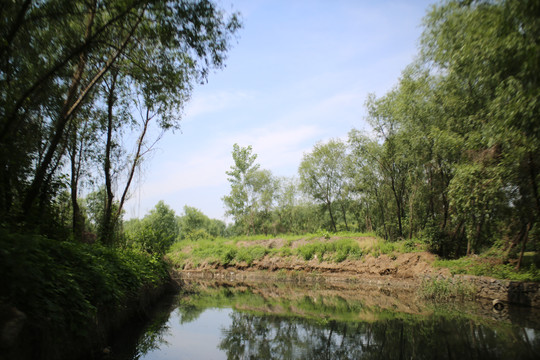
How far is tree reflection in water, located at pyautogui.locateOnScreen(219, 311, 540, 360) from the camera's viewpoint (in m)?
5.75

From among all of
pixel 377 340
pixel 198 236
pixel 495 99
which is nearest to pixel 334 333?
pixel 377 340

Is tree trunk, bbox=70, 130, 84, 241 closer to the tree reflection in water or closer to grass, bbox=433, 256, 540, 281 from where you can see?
the tree reflection in water

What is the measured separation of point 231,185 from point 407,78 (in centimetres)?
3173

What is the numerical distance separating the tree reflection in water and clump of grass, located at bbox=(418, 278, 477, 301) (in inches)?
152

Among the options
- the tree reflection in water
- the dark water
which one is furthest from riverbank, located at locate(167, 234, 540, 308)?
the tree reflection in water

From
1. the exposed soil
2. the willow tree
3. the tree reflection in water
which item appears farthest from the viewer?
the exposed soil

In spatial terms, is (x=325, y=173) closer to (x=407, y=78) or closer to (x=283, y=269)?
(x=283, y=269)

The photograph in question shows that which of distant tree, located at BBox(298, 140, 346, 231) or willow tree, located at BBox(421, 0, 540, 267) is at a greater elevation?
distant tree, located at BBox(298, 140, 346, 231)

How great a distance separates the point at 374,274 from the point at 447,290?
7.27 meters

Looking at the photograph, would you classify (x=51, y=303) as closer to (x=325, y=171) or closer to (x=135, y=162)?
(x=135, y=162)

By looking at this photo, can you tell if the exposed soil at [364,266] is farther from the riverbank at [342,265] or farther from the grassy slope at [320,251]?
the grassy slope at [320,251]

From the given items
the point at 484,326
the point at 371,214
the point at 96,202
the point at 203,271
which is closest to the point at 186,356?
the point at 484,326

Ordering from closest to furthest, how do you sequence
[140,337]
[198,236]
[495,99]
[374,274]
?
1. [140,337]
2. [495,99]
3. [374,274]
4. [198,236]

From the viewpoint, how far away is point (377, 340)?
267 inches
